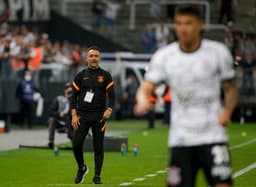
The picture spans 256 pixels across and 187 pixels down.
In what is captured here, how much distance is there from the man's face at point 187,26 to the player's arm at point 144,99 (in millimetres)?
532

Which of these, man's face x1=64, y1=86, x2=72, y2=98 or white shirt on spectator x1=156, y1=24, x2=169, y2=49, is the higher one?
man's face x1=64, y1=86, x2=72, y2=98

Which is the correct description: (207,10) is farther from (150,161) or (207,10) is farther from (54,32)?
(150,161)

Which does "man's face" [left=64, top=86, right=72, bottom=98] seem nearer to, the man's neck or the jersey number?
the man's neck

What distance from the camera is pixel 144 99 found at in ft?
33.7

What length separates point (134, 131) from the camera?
3672 centimetres

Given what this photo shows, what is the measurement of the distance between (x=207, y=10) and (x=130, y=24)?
4.13m

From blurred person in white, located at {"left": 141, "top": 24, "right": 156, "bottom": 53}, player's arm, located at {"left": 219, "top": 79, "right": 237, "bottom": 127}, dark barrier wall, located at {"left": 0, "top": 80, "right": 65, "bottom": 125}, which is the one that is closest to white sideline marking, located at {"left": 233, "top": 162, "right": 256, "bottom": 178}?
player's arm, located at {"left": 219, "top": 79, "right": 237, "bottom": 127}

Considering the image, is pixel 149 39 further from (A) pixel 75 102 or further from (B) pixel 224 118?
(B) pixel 224 118

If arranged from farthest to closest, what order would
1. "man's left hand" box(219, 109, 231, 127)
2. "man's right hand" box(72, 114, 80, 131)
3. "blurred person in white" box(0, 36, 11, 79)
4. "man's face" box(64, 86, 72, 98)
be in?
"blurred person in white" box(0, 36, 11, 79), "man's face" box(64, 86, 72, 98), "man's right hand" box(72, 114, 80, 131), "man's left hand" box(219, 109, 231, 127)

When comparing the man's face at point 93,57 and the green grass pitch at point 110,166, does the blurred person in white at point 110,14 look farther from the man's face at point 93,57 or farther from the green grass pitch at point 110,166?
the man's face at point 93,57

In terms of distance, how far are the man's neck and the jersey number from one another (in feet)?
3.00

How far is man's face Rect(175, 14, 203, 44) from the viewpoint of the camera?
10.3m

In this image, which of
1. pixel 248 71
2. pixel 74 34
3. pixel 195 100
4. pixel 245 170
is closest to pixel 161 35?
pixel 74 34

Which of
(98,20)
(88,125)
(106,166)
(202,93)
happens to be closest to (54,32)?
(98,20)
